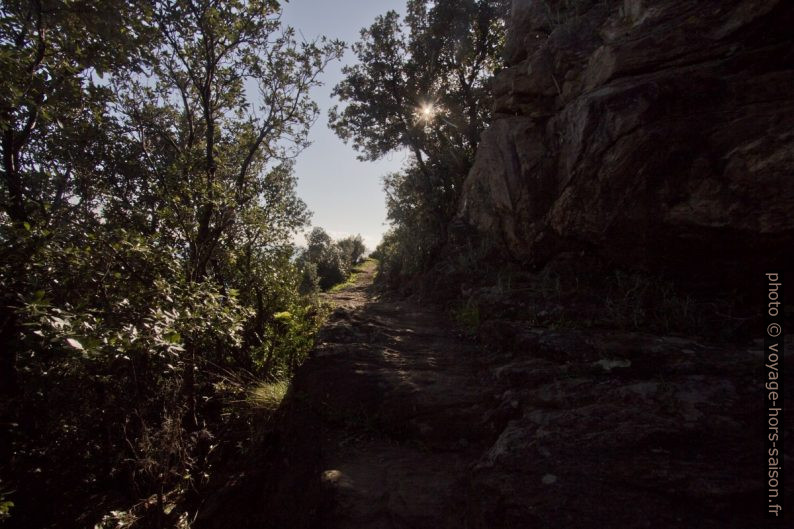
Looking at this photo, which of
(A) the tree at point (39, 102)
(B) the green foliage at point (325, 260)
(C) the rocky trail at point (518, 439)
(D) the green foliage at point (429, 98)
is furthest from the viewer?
(B) the green foliage at point (325, 260)

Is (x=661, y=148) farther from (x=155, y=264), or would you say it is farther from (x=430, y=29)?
(x=430, y=29)

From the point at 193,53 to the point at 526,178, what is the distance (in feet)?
22.4

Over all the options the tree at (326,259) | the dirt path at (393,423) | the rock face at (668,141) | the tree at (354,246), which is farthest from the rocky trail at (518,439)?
the tree at (354,246)

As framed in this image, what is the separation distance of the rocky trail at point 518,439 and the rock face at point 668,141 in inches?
62.9

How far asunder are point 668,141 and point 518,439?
4362 millimetres

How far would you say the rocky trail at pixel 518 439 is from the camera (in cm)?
270

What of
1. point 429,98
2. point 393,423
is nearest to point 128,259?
point 393,423

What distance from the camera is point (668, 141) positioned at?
4.96 meters

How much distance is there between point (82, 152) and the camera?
5.94 m

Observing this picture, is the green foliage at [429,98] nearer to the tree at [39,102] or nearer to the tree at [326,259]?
the tree at [326,259]

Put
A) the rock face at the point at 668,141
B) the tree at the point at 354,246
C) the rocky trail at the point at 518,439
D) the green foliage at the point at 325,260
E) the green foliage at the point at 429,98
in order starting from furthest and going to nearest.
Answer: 1. the tree at the point at 354,246
2. the green foliage at the point at 325,260
3. the green foliage at the point at 429,98
4. the rock face at the point at 668,141
5. the rocky trail at the point at 518,439

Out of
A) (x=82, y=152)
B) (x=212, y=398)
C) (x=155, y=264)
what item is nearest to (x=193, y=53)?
(x=82, y=152)

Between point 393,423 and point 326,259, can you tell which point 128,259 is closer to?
point 393,423

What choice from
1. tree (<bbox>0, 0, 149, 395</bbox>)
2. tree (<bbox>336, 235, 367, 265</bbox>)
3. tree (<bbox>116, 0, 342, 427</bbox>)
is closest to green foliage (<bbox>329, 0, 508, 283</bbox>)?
tree (<bbox>116, 0, 342, 427</bbox>)
